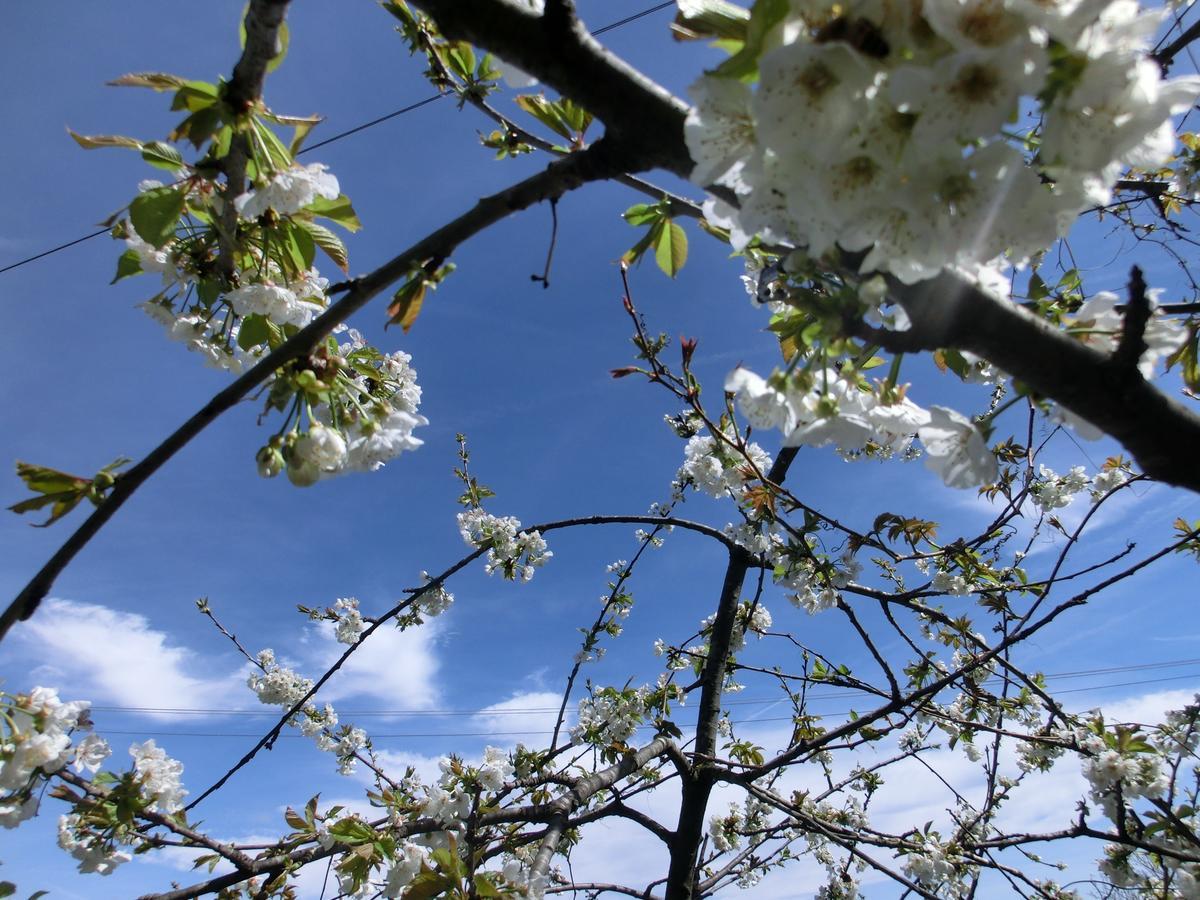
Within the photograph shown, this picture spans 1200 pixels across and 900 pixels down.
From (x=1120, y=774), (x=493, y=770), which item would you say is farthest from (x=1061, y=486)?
(x=493, y=770)

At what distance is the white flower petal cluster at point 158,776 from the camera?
2398 millimetres

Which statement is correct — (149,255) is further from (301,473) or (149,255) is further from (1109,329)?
(1109,329)

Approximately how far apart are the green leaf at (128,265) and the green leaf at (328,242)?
Answer: 16.8 inches

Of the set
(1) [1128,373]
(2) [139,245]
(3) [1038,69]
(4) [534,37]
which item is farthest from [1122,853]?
(2) [139,245]

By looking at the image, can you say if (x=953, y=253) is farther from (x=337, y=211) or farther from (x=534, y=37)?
(x=337, y=211)

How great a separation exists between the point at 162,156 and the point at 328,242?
31 cm

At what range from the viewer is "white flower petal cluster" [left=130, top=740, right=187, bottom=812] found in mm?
2398

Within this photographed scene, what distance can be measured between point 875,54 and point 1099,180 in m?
0.30

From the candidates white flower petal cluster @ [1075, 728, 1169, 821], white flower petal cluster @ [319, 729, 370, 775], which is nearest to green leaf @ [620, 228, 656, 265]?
white flower petal cluster @ [1075, 728, 1169, 821]

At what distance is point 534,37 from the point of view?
0.75 meters

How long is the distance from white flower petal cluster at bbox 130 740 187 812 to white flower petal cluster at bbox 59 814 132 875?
6.5 inches

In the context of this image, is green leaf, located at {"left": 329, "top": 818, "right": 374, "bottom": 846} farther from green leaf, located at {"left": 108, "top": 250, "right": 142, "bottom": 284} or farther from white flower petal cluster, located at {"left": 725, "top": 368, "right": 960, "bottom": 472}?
white flower petal cluster, located at {"left": 725, "top": 368, "right": 960, "bottom": 472}

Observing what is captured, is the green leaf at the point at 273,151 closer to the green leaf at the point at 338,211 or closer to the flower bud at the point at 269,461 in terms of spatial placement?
the green leaf at the point at 338,211

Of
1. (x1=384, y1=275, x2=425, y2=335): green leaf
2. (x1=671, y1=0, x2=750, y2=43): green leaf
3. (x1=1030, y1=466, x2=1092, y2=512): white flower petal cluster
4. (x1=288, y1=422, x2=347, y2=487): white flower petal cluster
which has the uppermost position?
(x1=1030, y1=466, x2=1092, y2=512): white flower petal cluster
